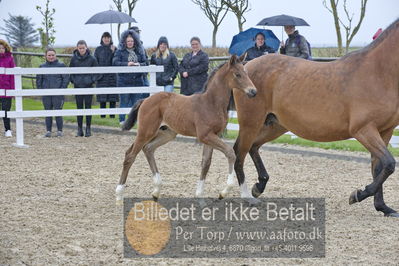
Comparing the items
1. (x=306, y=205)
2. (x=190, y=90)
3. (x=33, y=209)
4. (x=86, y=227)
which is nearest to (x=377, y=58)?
(x=306, y=205)

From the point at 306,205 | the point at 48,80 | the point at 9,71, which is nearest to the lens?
the point at 306,205

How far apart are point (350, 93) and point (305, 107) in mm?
510

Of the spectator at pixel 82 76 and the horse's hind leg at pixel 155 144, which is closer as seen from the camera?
the horse's hind leg at pixel 155 144

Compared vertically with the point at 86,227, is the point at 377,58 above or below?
above

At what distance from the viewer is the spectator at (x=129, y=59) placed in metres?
13.3

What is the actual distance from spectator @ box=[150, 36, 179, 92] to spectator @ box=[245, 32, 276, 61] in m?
2.07

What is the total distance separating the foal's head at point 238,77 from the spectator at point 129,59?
6387 mm

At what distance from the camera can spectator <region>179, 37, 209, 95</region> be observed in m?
12.1

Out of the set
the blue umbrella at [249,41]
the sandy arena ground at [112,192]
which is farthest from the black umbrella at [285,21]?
the sandy arena ground at [112,192]

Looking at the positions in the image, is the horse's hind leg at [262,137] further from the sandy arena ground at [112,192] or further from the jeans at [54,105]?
the jeans at [54,105]

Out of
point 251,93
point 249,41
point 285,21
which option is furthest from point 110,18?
point 251,93

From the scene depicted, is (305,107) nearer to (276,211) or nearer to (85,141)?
(276,211)

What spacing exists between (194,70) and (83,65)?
2.52 meters

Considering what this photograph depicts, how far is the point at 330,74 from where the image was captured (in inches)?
277
